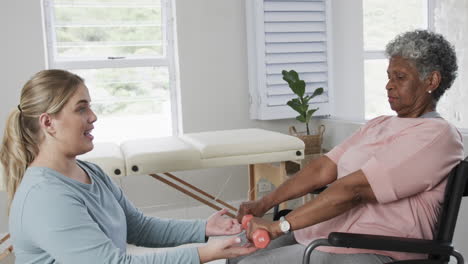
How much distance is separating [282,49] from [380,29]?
128 centimetres

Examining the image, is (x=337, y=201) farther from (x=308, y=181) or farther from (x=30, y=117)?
(x=30, y=117)

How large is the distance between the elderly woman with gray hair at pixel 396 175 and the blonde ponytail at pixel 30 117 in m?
0.75

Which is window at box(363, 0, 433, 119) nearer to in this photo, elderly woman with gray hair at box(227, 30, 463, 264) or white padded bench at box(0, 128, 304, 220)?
white padded bench at box(0, 128, 304, 220)

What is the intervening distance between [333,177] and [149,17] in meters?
2.37

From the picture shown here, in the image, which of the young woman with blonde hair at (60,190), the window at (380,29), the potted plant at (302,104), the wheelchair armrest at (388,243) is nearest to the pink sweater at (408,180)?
the wheelchair armrest at (388,243)

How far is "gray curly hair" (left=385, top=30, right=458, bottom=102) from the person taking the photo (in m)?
1.63

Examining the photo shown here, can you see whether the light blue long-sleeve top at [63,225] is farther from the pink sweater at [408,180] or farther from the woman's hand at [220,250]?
the pink sweater at [408,180]

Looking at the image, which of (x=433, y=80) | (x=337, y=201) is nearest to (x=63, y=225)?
(x=337, y=201)

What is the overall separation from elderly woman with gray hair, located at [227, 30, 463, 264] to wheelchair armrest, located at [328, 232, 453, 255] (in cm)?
10

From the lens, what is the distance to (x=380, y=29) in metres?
4.42

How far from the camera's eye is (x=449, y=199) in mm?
1432

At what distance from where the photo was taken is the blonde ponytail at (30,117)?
50.4 inches

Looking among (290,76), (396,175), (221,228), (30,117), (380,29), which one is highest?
(380,29)

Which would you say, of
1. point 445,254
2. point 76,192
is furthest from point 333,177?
point 76,192
